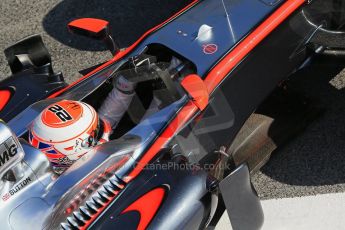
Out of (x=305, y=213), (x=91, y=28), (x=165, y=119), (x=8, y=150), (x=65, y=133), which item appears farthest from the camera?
(x=91, y=28)

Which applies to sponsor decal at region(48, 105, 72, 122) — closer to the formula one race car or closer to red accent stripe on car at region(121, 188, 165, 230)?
the formula one race car

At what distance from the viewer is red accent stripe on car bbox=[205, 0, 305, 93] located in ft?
10.9

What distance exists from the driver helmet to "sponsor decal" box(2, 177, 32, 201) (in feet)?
0.80

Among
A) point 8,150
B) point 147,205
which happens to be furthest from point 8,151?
point 147,205

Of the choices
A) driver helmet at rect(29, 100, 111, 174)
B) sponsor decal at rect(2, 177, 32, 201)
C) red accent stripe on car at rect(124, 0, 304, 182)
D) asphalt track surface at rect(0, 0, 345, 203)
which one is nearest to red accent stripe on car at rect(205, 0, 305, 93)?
red accent stripe on car at rect(124, 0, 304, 182)

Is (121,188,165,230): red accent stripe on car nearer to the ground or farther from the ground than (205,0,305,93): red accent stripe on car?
nearer to the ground

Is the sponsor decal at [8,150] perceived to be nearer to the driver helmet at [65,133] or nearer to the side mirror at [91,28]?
the driver helmet at [65,133]

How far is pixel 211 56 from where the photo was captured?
3402 mm

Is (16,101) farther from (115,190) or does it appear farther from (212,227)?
(212,227)

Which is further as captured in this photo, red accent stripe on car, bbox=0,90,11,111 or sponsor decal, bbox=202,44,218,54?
red accent stripe on car, bbox=0,90,11,111

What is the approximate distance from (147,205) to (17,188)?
0.66 m

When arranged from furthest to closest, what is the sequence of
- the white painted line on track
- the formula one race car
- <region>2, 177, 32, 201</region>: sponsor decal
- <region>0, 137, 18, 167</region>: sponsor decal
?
the white painted line on track < the formula one race car < <region>2, 177, 32, 201</region>: sponsor decal < <region>0, 137, 18, 167</region>: sponsor decal

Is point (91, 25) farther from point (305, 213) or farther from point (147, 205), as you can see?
point (305, 213)

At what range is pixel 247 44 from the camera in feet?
11.2
